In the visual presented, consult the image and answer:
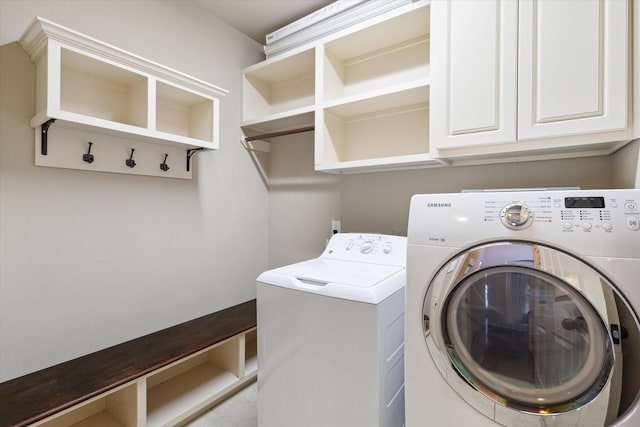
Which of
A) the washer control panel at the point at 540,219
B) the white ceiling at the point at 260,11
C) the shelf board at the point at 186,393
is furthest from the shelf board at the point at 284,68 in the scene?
the shelf board at the point at 186,393

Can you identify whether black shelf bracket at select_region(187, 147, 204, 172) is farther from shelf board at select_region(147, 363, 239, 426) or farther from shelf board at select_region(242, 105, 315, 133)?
shelf board at select_region(147, 363, 239, 426)

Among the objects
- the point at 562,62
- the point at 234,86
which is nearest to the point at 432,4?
the point at 562,62

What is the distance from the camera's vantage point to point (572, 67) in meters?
1.15

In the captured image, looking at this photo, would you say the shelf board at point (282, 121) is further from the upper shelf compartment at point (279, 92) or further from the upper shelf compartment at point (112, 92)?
the upper shelf compartment at point (112, 92)

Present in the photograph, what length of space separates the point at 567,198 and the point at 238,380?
1.93 meters

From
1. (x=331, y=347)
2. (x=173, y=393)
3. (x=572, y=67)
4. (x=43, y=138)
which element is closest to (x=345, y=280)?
(x=331, y=347)

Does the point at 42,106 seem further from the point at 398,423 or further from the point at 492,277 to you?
the point at 398,423

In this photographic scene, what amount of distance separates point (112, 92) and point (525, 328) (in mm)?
2199

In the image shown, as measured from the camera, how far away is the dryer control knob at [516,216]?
957mm

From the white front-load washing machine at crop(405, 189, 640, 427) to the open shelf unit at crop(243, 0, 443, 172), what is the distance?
2.04 ft

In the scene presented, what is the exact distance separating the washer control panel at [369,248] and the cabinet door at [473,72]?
560 millimetres

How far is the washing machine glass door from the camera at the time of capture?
0.88 meters

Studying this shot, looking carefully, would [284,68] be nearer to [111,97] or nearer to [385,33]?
[385,33]

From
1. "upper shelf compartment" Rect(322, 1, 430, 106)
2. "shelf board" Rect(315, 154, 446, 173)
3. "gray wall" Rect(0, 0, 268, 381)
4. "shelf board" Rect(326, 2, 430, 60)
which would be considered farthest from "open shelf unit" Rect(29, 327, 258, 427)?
"shelf board" Rect(326, 2, 430, 60)
